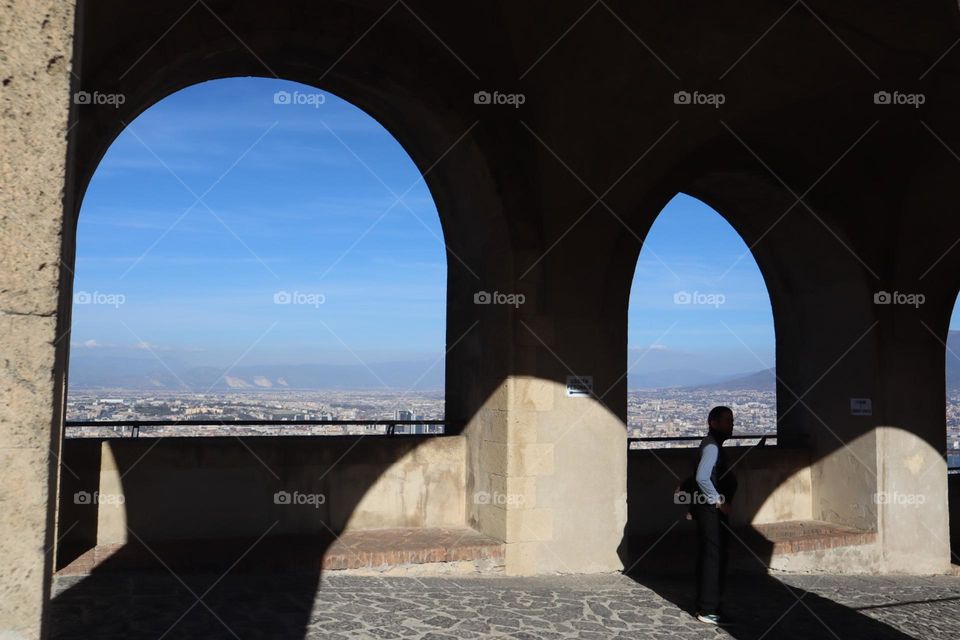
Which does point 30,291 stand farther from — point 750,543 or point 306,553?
point 750,543

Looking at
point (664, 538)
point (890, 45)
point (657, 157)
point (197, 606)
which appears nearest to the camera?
point (197, 606)

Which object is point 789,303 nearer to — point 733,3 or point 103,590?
point 733,3

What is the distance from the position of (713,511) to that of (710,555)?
331mm

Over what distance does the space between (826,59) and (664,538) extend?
15.9 ft

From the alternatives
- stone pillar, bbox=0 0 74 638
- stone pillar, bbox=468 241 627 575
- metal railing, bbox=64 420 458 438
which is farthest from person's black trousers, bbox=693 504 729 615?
stone pillar, bbox=0 0 74 638

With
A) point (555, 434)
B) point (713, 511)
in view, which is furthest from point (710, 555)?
point (555, 434)

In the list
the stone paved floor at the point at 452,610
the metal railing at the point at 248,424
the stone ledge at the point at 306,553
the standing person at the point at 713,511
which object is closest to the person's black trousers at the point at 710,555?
the standing person at the point at 713,511

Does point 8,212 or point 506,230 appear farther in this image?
point 506,230

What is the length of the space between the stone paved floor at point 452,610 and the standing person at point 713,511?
8.8 inches

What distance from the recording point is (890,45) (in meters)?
7.13

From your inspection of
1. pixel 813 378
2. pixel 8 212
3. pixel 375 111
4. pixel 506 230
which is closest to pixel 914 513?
pixel 813 378

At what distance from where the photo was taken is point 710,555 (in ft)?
19.5

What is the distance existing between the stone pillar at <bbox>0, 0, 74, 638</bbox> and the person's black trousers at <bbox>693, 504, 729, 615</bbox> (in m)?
4.78

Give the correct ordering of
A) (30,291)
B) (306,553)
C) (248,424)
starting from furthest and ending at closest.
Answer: (248,424) < (306,553) < (30,291)
